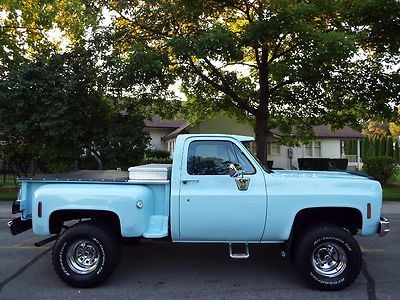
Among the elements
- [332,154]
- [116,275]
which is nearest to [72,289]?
[116,275]

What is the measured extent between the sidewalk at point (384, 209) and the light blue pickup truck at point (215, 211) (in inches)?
259

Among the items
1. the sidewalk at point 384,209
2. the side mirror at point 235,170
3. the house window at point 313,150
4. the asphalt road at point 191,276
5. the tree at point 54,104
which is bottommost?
A: the asphalt road at point 191,276

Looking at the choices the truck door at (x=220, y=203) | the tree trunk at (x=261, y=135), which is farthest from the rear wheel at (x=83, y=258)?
the tree trunk at (x=261, y=135)

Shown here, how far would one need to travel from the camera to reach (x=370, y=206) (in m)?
5.50

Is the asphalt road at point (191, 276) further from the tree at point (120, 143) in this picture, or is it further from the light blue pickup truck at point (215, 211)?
the tree at point (120, 143)

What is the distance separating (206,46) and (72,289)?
27.5ft

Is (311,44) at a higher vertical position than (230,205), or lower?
higher

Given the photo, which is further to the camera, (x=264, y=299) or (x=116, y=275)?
(x=116, y=275)

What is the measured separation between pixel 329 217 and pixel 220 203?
155 cm

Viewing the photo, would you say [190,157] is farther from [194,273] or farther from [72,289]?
[72,289]

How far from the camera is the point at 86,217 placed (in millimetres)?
5754

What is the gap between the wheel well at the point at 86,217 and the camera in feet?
18.5

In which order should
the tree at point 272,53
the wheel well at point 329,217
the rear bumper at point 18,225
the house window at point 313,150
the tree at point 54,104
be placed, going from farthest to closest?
the house window at point 313,150 → the tree at point 54,104 → the tree at point 272,53 → the rear bumper at point 18,225 → the wheel well at point 329,217

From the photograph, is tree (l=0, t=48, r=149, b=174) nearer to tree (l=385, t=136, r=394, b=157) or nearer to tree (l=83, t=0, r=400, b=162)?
tree (l=83, t=0, r=400, b=162)
